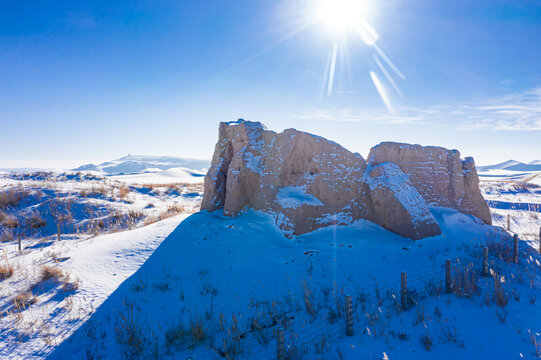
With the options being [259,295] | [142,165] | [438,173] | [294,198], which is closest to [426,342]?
[259,295]

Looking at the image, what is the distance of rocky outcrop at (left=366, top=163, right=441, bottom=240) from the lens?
26.4 ft

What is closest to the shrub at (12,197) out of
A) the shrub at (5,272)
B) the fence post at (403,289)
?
the shrub at (5,272)

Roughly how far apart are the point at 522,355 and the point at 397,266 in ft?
10.3

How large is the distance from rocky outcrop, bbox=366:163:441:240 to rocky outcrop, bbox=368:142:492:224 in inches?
46.7

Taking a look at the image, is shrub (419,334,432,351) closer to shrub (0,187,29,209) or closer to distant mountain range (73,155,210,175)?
shrub (0,187,29,209)

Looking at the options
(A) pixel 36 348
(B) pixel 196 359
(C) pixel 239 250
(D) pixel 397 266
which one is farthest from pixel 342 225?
(A) pixel 36 348

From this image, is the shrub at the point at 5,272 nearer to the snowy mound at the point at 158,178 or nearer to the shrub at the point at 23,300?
the shrub at the point at 23,300

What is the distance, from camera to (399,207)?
8.15 meters

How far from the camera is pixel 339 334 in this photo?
3.79 metres

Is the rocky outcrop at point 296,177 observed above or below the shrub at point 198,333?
above

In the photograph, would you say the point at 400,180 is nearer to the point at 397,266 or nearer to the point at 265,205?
the point at 397,266

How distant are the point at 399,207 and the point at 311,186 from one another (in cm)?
282

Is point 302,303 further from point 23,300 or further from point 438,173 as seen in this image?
point 438,173

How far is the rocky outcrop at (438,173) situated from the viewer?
32.4 feet
